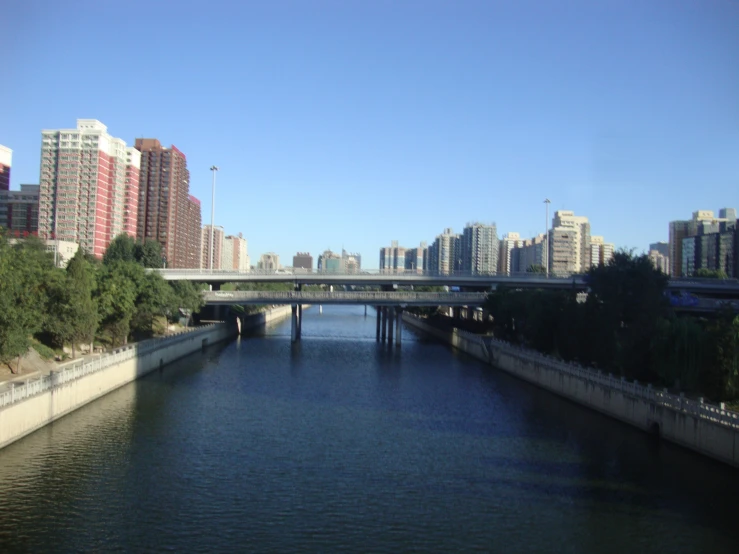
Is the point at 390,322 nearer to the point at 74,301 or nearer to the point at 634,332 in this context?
the point at 634,332

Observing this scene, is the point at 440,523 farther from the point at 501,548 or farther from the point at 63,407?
the point at 63,407

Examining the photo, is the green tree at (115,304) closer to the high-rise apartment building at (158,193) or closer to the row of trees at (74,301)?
the row of trees at (74,301)

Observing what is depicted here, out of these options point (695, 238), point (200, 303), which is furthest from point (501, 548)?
point (695, 238)

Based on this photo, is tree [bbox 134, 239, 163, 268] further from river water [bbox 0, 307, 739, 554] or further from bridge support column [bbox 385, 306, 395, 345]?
river water [bbox 0, 307, 739, 554]

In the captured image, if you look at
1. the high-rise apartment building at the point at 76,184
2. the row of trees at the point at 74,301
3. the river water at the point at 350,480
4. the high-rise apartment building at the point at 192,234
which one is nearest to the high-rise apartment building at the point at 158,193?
the high-rise apartment building at the point at 192,234

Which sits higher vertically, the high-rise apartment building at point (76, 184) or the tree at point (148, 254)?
the high-rise apartment building at point (76, 184)

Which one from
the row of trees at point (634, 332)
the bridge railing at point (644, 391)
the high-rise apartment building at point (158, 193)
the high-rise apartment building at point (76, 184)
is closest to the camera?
the bridge railing at point (644, 391)

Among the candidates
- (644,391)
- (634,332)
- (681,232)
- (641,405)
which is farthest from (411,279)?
(681,232)

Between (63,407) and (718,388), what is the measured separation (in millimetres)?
33818

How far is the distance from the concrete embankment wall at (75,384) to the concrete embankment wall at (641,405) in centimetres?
3070

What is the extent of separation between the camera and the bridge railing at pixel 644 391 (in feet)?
96.6

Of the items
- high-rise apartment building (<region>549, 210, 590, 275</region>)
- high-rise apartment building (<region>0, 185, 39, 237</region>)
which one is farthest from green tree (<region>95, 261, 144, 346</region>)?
high-rise apartment building (<region>549, 210, 590, 275</region>)

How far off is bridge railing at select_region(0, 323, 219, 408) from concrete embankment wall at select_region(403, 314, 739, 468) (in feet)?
101

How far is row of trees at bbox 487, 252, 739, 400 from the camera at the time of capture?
111 feet
